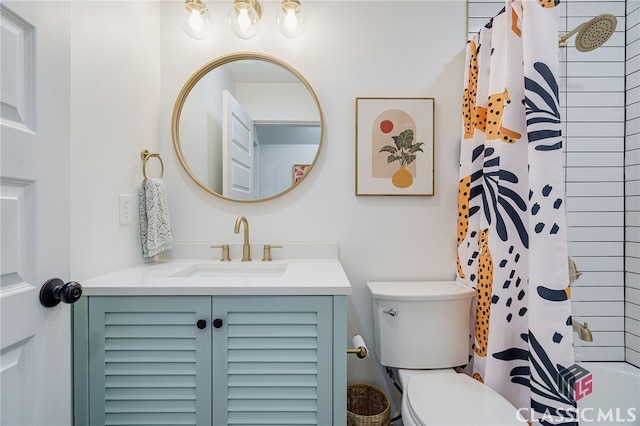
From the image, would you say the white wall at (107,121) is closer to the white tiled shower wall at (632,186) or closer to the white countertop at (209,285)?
the white countertop at (209,285)

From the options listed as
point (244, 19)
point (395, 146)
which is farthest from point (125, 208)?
point (395, 146)

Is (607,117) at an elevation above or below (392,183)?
above

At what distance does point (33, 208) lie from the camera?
0.73 m

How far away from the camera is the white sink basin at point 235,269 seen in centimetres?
147

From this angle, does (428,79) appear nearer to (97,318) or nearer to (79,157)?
(79,157)

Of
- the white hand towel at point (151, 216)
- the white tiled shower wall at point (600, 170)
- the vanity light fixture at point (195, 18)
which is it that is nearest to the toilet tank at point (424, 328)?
the white tiled shower wall at point (600, 170)

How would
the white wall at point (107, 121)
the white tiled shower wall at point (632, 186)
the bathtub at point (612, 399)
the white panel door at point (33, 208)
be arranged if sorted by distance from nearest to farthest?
the white panel door at point (33, 208) → the white wall at point (107, 121) → the bathtub at point (612, 399) → the white tiled shower wall at point (632, 186)

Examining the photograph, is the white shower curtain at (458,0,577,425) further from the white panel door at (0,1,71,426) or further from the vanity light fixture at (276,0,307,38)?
the white panel door at (0,1,71,426)

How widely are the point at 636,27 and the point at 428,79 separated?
1.05m

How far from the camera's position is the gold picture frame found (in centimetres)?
161

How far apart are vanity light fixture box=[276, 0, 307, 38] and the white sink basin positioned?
3.63 feet

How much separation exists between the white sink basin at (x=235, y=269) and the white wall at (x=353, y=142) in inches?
6.5

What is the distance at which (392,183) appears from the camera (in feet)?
5.31

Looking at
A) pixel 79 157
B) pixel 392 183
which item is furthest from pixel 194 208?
pixel 392 183
